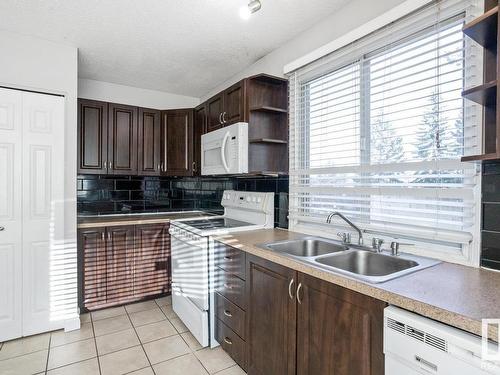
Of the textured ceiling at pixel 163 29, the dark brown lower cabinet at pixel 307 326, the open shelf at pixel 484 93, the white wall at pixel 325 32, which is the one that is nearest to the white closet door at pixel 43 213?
the textured ceiling at pixel 163 29

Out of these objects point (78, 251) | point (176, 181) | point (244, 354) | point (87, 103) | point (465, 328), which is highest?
point (87, 103)

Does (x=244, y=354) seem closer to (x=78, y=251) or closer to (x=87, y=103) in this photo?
(x=78, y=251)

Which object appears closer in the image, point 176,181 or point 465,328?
point 465,328

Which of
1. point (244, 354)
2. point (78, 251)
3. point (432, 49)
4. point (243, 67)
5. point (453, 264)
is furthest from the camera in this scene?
point (243, 67)

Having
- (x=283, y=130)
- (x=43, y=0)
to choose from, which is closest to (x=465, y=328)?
(x=283, y=130)

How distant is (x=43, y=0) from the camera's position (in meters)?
1.89

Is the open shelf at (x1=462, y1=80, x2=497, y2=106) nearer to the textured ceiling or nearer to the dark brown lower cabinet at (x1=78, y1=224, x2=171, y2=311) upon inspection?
the textured ceiling

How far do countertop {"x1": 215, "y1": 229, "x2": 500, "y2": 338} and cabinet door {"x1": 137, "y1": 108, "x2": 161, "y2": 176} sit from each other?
2411mm

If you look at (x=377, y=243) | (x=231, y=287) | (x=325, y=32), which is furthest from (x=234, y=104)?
(x=377, y=243)

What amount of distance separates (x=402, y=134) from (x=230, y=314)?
1.61 metres

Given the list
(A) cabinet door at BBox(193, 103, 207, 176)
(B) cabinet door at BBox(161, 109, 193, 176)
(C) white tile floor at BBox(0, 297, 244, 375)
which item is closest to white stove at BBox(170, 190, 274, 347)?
(C) white tile floor at BBox(0, 297, 244, 375)

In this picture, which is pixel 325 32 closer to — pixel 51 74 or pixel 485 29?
pixel 485 29

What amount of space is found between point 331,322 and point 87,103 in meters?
3.13

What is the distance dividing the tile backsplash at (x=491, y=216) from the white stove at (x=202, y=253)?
59.1 inches
